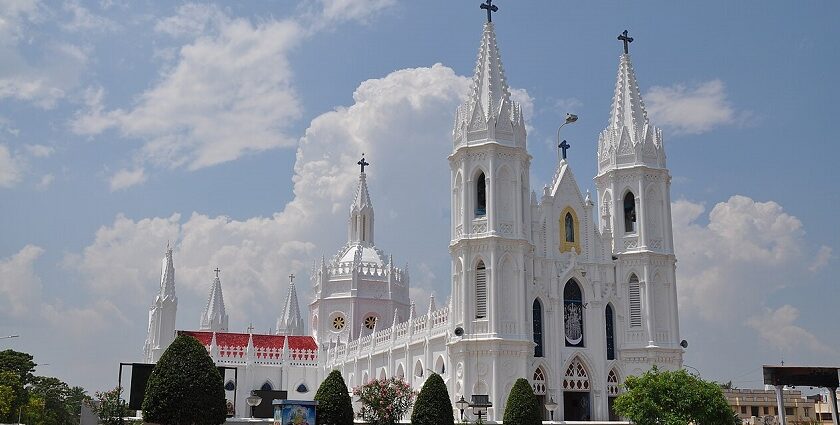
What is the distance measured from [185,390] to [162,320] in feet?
158

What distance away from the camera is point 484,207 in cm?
5275

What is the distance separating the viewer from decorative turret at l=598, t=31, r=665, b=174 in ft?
186

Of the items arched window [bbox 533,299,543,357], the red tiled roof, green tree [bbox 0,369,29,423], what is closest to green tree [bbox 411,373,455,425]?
arched window [bbox 533,299,543,357]

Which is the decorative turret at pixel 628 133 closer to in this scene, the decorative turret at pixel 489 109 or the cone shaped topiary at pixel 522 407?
the decorative turret at pixel 489 109

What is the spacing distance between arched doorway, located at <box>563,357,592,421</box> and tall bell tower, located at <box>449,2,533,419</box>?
4.52 m

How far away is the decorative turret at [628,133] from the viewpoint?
186ft

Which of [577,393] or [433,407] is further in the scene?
[577,393]

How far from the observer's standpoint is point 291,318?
98.4m

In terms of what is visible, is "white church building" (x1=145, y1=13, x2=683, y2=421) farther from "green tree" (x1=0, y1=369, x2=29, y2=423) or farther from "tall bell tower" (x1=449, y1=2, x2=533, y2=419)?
"green tree" (x1=0, y1=369, x2=29, y2=423)

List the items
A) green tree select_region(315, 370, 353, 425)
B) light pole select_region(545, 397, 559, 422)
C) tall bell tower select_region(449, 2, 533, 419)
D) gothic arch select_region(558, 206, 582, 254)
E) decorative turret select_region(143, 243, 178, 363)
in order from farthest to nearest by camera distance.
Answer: decorative turret select_region(143, 243, 178, 363)
gothic arch select_region(558, 206, 582, 254)
tall bell tower select_region(449, 2, 533, 419)
light pole select_region(545, 397, 559, 422)
green tree select_region(315, 370, 353, 425)

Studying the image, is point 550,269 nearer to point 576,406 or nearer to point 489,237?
point 489,237

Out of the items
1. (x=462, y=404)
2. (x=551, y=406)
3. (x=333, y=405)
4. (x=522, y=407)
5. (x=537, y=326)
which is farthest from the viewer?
(x=537, y=326)

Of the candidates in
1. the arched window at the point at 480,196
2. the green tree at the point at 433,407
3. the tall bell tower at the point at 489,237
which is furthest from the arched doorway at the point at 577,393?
the green tree at the point at 433,407

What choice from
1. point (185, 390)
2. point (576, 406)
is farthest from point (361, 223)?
point (185, 390)
